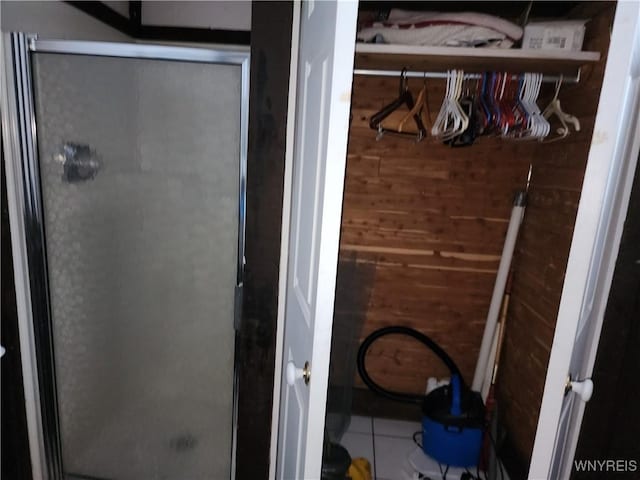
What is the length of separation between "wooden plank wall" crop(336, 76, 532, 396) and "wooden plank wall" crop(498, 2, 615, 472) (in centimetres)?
15

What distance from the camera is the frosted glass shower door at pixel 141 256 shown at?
1.28m

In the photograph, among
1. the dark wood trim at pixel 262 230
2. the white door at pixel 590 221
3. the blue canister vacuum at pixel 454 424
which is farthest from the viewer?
the blue canister vacuum at pixel 454 424

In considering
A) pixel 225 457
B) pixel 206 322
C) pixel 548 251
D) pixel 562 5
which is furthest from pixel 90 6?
pixel 548 251

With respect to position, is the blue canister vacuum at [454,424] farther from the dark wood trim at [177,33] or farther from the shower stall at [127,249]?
the dark wood trim at [177,33]

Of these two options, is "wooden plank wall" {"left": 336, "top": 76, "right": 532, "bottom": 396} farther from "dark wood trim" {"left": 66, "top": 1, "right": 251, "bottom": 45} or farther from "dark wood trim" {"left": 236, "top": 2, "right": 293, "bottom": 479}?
"dark wood trim" {"left": 236, "top": 2, "right": 293, "bottom": 479}

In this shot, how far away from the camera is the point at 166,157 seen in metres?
1.31

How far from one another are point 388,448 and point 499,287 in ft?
3.23

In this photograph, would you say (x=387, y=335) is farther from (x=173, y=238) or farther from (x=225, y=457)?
(x=173, y=238)

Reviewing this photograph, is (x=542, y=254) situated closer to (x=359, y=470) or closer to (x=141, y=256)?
(x=359, y=470)

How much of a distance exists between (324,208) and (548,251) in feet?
4.51

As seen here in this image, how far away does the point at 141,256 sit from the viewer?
1398 millimetres
